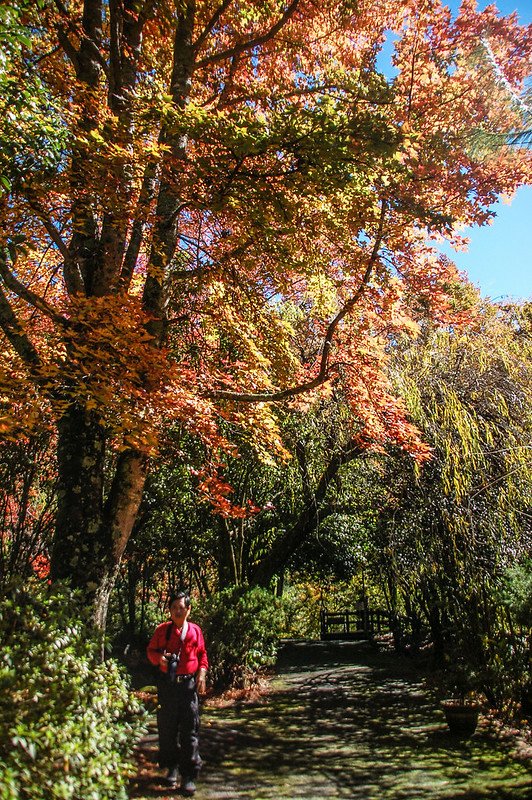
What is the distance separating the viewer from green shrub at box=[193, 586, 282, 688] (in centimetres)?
973

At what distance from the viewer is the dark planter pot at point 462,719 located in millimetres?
6324

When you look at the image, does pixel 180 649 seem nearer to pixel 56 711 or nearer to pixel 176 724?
pixel 176 724

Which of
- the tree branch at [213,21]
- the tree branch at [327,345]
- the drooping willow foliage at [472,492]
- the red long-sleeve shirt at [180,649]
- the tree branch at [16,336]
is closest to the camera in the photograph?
the red long-sleeve shirt at [180,649]

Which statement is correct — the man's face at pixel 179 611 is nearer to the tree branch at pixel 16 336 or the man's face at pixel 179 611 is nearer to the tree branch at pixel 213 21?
the tree branch at pixel 16 336

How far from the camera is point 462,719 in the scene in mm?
6348

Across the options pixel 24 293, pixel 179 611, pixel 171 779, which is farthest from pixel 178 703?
pixel 24 293

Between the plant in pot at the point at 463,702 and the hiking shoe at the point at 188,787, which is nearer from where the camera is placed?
the hiking shoe at the point at 188,787

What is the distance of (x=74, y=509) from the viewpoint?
5707mm

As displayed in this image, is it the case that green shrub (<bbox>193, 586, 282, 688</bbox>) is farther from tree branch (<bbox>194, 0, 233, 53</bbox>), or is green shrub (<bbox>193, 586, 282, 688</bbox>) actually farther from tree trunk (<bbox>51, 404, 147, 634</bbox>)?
tree branch (<bbox>194, 0, 233, 53</bbox>)

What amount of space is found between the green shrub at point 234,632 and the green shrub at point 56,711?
6.26 meters

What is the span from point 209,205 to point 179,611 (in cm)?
431

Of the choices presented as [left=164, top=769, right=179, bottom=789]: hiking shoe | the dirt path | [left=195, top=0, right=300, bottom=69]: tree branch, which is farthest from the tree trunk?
[left=195, top=0, right=300, bottom=69]: tree branch

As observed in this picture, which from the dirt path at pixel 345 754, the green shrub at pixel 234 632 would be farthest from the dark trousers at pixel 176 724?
the green shrub at pixel 234 632

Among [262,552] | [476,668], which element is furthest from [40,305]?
[262,552]
